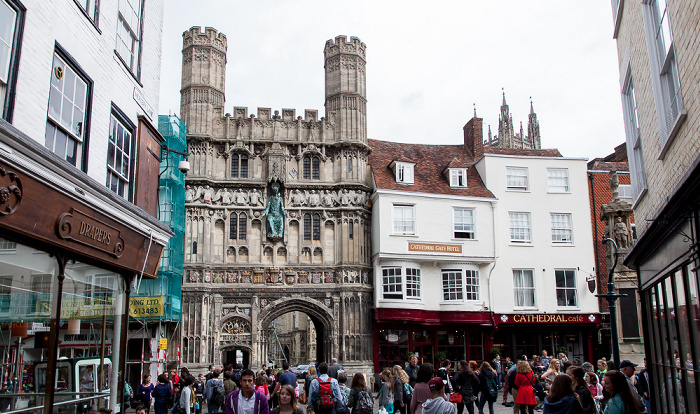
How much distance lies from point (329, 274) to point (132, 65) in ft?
64.0

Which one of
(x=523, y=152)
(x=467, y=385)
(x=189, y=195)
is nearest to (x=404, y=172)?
(x=523, y=152)

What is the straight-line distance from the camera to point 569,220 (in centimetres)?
3384

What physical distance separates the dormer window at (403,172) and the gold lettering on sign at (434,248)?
3560mm

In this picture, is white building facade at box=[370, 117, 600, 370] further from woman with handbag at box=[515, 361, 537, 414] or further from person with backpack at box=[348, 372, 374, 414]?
person with backpack at box=[348, 372, 374, 414]

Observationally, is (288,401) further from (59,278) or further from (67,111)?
(67,111)

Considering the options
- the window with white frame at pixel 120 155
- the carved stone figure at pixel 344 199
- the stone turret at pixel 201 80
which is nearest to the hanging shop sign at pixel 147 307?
the stone turret at pixel 201 80

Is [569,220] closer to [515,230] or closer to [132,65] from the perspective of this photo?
[515,230]

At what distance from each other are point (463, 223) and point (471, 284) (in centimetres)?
314

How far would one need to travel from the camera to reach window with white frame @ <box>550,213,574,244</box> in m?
33.5

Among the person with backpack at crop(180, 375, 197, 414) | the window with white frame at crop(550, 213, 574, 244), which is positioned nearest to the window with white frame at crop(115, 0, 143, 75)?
the person with backpack at crop(180, 375, 197, 414)

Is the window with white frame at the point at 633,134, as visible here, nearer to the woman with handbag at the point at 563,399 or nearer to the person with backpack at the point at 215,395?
the woman with handbag at the point at 563,399

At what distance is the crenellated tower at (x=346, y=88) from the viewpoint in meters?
33.0

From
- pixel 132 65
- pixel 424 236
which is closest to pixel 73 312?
pixel 132 65

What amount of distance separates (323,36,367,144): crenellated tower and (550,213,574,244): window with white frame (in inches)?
431
